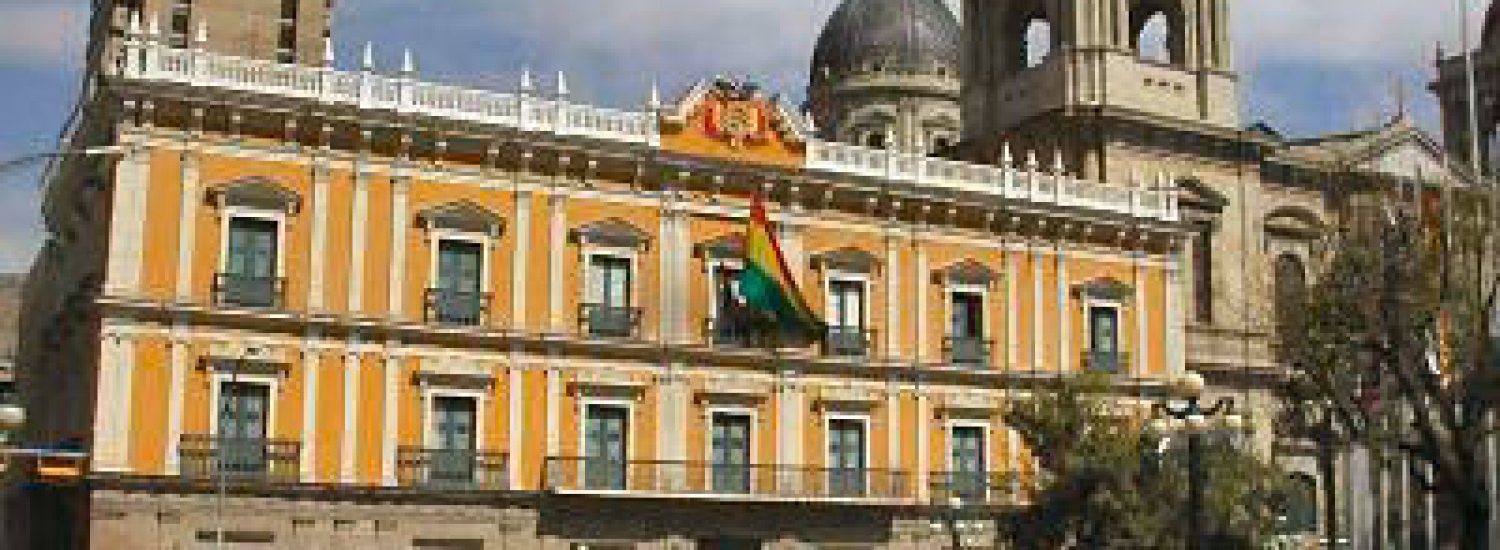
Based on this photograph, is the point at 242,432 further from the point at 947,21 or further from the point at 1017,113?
the point at 947,21

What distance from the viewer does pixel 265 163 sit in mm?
36469

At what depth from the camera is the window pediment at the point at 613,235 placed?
39.2m

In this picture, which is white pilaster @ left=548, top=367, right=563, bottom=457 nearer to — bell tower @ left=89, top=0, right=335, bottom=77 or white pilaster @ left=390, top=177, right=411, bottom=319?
white pilaster @ left=390, top=177, right=411, bottom=319

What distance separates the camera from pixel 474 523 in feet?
122

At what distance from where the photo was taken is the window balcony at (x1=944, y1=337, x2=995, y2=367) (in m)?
43.0

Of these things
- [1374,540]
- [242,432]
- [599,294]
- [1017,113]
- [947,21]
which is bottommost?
[1374,540]

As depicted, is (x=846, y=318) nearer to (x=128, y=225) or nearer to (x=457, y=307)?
(x=457, y=307)

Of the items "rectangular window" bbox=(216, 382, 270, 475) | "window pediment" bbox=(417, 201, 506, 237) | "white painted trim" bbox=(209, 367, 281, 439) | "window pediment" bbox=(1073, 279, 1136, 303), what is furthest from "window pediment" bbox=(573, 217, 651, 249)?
"window pediment" bbox=(1073, 279, 1136, 303)

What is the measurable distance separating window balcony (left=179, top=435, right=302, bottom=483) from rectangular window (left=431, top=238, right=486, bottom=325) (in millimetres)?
3889

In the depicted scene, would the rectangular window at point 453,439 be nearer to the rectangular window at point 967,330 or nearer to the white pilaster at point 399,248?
the white pilaster at point 399,248

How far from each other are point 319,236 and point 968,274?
575 inches

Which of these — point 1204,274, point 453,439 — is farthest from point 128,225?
point 1204,274

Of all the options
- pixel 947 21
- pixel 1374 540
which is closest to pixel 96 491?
pixel 1374 540

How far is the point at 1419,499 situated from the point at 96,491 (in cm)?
3290
